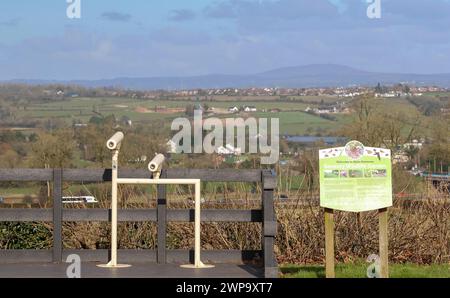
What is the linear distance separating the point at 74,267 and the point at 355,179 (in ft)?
11.2

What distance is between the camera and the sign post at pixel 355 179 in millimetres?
9727

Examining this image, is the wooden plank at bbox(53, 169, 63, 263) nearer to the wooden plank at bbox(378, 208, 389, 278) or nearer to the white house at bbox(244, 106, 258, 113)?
the wooden plank at bbox(378, 208, 389, 278)

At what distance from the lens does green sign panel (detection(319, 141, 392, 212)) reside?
9727 millimetres

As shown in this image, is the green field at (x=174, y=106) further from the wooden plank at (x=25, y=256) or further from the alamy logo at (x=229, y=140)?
the wooden plank at (x=25, y=256)

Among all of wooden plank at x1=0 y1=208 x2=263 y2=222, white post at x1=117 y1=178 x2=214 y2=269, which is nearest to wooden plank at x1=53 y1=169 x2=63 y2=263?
wooden plank at x1=0 y1=208 x2=263 y2=222

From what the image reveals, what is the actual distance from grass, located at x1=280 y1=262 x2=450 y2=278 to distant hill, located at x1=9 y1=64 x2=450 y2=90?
29.6 metres

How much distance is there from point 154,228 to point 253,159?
2019mm

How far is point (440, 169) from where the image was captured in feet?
46.0

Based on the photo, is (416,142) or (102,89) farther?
(102,89)

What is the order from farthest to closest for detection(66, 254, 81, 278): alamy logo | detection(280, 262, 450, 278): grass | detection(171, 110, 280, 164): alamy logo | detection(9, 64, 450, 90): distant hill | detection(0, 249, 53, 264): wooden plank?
detection(9, 64, 450, 90): distant hill, detection(171, 110, 280, 164): alamy logo, detection(280, 262, 450, 278): grass, detection(0, 249, 53, 264): wooden plank, detection(66, 254, 81, 278): alamy logo

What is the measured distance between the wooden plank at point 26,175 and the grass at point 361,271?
10.4 ft
